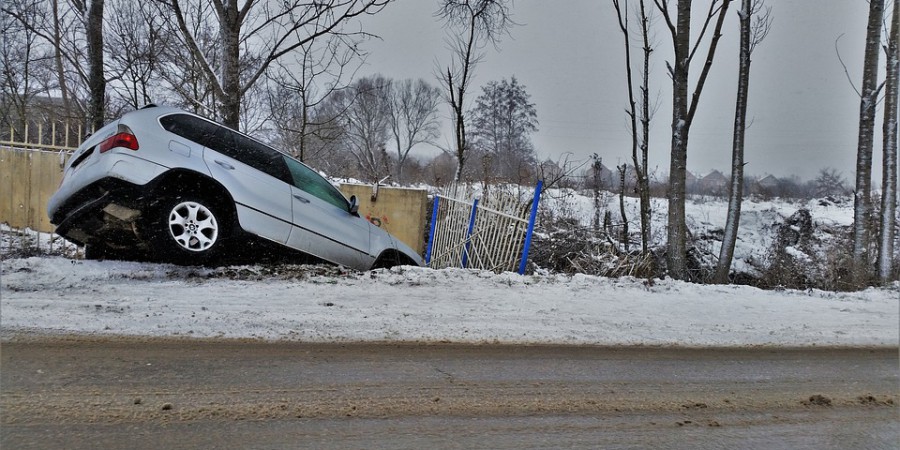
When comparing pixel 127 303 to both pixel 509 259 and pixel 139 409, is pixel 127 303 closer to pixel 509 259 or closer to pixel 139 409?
pixel 139 409

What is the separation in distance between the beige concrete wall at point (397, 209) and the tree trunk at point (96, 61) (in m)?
4.75

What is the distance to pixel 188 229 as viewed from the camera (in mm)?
5535

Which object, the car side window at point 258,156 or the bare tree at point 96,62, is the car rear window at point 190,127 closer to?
the car side window at point 258,156

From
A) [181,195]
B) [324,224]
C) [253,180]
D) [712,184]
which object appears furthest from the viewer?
[712,184]

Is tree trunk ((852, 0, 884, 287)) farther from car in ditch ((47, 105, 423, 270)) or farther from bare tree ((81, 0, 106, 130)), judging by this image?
bare tree ((81, 0, 106, 130))

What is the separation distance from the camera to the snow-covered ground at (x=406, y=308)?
4.09m

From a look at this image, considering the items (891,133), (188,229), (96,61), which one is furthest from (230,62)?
(891,133)

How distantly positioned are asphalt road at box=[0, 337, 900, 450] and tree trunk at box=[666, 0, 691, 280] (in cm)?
485

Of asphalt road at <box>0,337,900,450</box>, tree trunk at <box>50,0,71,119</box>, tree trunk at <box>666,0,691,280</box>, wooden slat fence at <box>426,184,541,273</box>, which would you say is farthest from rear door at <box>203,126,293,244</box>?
tree trunk at <box>50,0,71,119</box>

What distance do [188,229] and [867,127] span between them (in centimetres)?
1251

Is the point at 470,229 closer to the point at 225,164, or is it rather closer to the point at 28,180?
the point at 225,164

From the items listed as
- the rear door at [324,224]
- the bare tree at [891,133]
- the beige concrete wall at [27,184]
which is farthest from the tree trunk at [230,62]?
the bare tree at [891,133]

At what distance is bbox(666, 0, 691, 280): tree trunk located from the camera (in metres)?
8.82

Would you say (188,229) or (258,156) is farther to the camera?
(258,156)
